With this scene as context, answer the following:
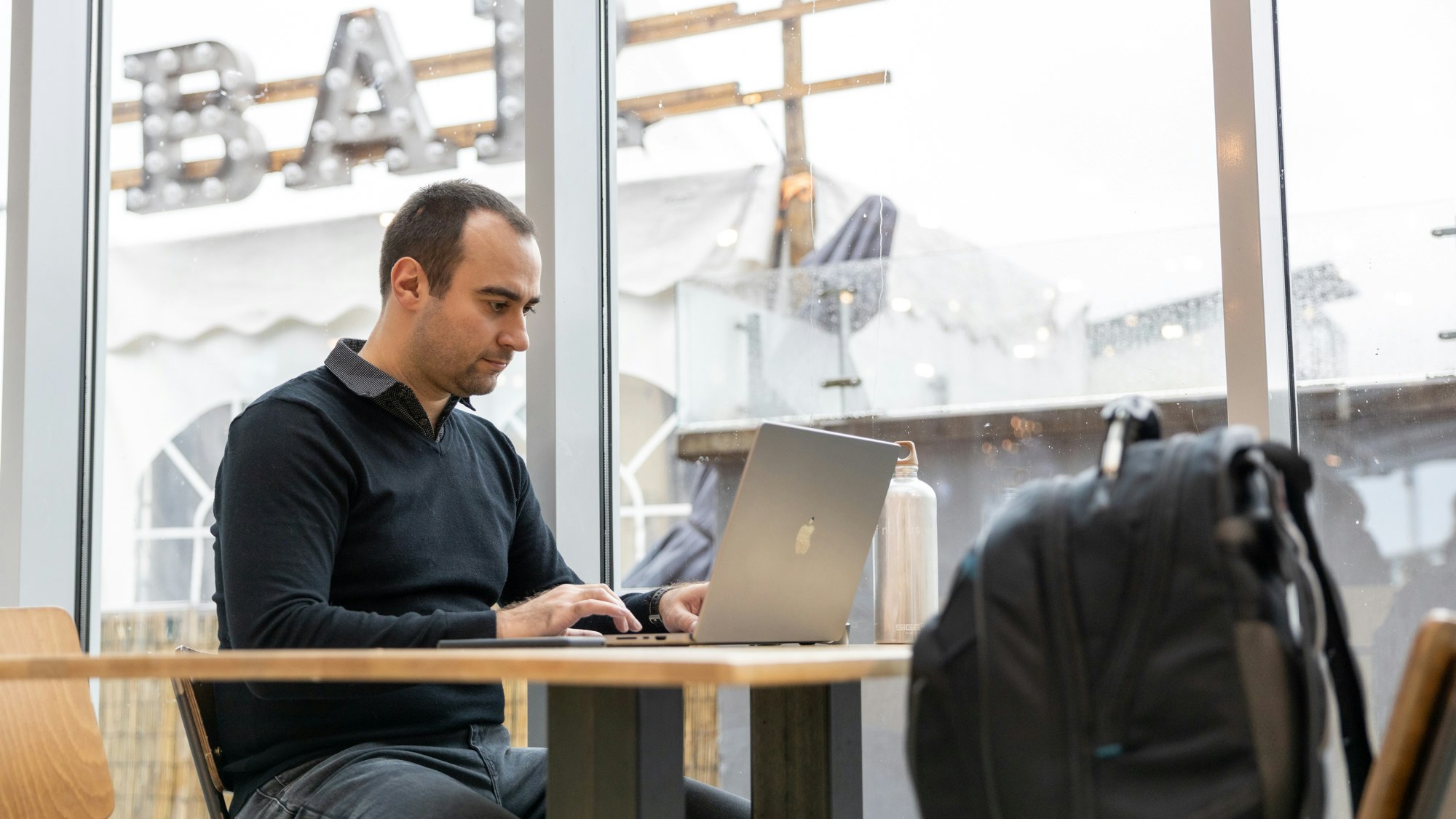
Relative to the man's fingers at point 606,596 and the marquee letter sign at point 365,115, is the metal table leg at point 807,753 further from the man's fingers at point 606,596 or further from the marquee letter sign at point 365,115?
the marquee letter sign at point 365,115

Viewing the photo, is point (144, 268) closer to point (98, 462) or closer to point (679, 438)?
point (98, 462)

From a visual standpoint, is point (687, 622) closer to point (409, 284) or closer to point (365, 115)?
point (409, 284)

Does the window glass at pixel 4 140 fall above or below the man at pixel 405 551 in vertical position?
above

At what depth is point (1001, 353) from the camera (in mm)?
2227

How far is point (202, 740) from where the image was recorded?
165 cm

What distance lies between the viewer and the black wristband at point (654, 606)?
6.23ft

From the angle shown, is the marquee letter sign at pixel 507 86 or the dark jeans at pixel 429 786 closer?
the dark jeans at pixel 429 786

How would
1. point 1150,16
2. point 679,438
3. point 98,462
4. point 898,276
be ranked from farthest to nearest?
point 98,462
point 679,438
point 898,276
point 1150,16

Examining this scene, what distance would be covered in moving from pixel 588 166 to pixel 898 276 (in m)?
0.68

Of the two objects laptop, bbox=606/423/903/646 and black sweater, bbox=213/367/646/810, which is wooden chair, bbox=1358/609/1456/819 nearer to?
laptop, bbox=606/423/903/646

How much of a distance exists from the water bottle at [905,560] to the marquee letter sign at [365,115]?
141cm

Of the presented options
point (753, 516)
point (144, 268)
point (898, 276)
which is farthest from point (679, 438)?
point (144, 268)

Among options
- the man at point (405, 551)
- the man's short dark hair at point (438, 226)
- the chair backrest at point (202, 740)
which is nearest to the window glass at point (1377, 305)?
the man at point (405, 551)

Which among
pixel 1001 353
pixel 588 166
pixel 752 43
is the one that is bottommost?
pixel 1001 353
